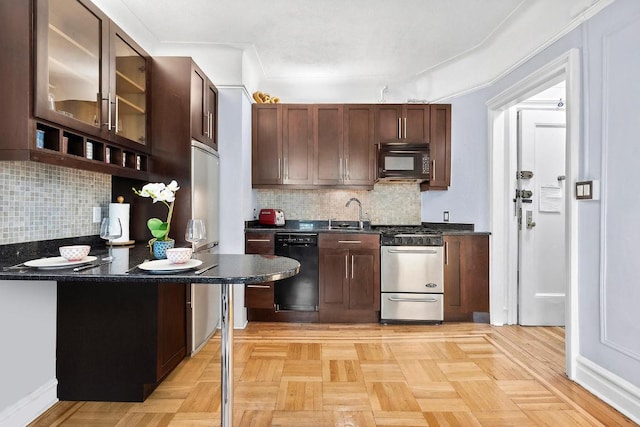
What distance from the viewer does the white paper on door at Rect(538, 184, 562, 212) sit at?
3.42 meters

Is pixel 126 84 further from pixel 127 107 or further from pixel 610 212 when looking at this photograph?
pixel 610 212

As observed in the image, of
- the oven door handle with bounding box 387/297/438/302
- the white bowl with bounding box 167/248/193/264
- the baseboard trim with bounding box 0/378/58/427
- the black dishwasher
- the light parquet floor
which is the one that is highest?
the white bowl with bounding box 167/248/193/264

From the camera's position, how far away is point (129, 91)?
236cm

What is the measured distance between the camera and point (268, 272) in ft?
4.40

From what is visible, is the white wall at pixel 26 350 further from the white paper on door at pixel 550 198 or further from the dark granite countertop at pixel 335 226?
the white paper on door at pixel 550 198

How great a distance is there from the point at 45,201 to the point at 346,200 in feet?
9.41

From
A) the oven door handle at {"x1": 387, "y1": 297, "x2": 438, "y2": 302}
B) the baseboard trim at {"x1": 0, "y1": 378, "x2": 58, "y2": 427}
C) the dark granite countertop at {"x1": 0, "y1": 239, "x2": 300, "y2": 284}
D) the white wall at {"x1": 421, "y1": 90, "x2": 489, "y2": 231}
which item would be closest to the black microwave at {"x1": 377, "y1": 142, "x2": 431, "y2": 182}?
the white wall at {"x1": 421, "y1": 90, "x2": 489, "y2": 231}

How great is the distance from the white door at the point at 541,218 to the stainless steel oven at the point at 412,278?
0.79m

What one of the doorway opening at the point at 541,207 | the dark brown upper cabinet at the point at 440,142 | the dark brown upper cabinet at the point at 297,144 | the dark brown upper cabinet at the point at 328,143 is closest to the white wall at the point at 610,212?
the doorway opening at the point at 541,207

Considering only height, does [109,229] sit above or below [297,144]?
below

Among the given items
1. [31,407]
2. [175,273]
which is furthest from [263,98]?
[31,407]

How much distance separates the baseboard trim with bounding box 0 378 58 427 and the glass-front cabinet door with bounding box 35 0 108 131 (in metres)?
1.42

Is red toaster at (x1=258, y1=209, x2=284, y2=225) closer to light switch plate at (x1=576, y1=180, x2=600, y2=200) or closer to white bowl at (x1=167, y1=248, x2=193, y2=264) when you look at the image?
white bowl at (x1=167, y1=248, x2=193, y2=264)

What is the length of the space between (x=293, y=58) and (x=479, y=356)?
326 cm
